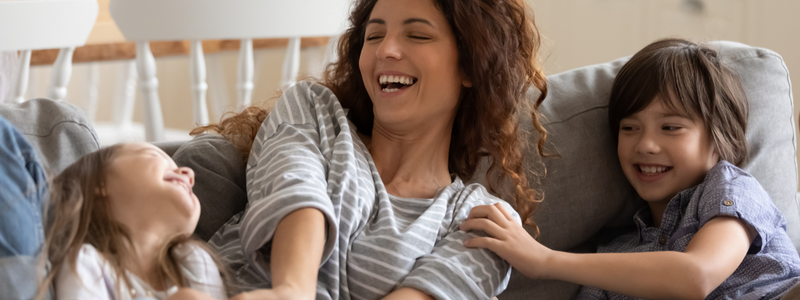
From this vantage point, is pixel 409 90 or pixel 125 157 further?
pixel 409 90

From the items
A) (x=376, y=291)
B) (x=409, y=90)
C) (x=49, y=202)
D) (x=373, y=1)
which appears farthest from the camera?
(x=373, y=1)

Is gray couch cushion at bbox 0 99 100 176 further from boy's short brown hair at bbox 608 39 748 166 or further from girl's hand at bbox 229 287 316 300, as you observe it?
boy's short brown hair at bbox 608 39 748 166

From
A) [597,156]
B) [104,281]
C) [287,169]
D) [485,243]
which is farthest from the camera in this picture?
[597,156]

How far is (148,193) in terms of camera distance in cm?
79

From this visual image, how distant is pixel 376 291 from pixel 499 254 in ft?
0.73

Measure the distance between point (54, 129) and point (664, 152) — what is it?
116 centimetres

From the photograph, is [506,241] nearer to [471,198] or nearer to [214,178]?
[471,198]

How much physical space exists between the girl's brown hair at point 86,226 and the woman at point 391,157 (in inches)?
6.9

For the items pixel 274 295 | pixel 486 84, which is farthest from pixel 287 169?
pixel 486 84

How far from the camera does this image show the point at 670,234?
4.63 feet

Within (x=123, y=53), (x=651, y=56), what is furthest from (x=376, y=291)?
(x=123, y=53)

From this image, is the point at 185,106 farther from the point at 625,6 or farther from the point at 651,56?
the point at 651,56

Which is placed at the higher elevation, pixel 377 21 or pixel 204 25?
pixel 377 21

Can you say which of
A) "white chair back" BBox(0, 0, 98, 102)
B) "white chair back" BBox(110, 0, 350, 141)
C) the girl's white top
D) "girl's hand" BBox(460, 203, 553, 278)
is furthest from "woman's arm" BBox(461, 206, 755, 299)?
"white chair back" BBox(0, 0, 98, 102)
